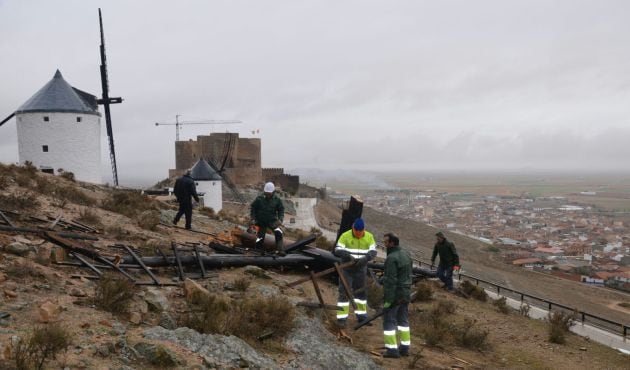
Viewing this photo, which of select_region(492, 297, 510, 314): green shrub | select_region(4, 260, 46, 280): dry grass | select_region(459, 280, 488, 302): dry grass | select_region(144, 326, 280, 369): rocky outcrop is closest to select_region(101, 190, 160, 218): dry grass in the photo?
select_region(4, 260, 46, 280): dry grass

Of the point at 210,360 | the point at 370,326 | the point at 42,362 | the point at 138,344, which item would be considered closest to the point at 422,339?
the point at 370,326

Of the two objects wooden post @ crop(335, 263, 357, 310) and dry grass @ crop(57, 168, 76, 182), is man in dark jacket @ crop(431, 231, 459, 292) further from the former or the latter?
dry grass @ crop(57, 168, 76, 182)

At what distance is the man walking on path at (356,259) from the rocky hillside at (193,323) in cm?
33

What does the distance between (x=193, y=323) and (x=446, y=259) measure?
862 centimetres

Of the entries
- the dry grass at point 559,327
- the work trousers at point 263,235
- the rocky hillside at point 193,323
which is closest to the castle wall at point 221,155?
the rocky hillside at point 193,323

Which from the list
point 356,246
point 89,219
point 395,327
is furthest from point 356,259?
point 89,219

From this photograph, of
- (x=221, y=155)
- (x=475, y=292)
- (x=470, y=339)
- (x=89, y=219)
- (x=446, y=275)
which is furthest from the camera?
(x=221, y=155)

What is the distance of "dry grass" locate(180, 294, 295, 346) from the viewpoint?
7066mm

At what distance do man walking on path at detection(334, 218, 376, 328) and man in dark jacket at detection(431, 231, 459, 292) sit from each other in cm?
493

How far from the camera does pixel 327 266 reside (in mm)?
11930

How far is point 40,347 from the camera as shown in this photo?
5.06 m

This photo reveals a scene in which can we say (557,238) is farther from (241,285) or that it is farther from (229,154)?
(241,285)

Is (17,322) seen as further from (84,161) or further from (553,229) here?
(553,229)

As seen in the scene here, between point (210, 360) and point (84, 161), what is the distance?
22849 millimetres
